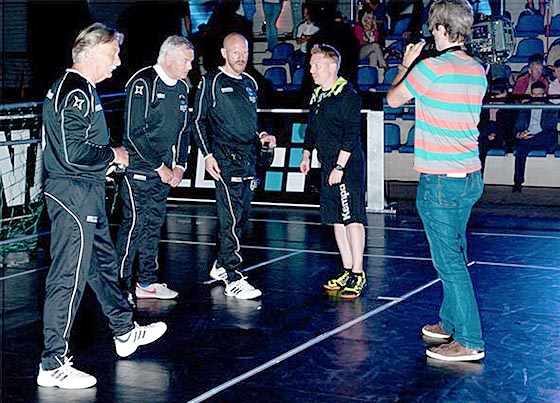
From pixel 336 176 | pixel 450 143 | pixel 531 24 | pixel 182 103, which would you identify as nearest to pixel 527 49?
pixel 531 24

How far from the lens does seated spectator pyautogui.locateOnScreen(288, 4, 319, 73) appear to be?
17.6 meters

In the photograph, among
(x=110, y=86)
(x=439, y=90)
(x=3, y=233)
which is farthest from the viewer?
(x=110, y=86)

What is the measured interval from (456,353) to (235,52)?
303cm

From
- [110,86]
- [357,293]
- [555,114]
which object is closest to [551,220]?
[555,114]

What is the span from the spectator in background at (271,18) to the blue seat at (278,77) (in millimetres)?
693

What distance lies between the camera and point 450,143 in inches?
228

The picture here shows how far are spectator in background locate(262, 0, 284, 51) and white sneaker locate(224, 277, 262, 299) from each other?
11004 mm

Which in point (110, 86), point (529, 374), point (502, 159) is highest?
point (110, 86)

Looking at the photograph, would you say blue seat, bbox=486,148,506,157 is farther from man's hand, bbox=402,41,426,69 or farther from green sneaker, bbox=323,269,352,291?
man's hand, bbox=402,41,426,69

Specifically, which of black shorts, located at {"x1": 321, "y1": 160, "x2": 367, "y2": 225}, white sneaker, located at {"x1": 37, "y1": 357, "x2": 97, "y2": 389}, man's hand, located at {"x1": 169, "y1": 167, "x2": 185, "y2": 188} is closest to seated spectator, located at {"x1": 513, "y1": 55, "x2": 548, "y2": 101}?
black shorts, located at {"x1": 321, "y1": 160, "x2": 367, "y2": 225}

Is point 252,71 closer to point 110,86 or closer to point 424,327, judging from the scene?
point 110,86

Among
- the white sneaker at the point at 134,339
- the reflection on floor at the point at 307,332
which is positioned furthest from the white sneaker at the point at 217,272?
the white sneaker at the point at 134,339

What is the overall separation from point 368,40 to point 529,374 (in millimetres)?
12283

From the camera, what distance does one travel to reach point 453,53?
578cm
